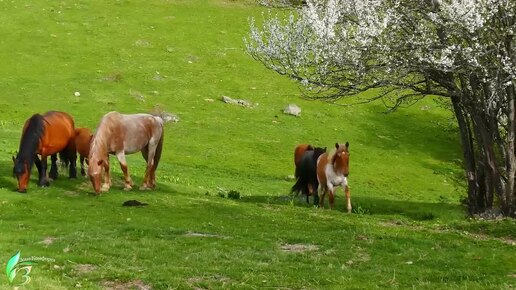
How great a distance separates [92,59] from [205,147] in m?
16.3

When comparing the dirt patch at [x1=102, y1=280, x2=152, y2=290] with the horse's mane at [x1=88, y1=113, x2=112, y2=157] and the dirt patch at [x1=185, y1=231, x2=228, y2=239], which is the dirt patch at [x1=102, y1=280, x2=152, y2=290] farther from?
the horse's mane at [x1=88, y1=113, x2=112, y2=157]

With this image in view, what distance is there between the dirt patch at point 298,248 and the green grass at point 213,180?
12 cm

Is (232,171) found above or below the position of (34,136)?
below

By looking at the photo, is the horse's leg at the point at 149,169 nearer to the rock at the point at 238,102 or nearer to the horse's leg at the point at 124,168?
the horse's leg at the point at 124,168

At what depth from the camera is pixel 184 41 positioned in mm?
56250

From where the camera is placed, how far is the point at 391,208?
2634cm

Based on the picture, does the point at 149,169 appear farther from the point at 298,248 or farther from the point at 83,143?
the point at 298,248

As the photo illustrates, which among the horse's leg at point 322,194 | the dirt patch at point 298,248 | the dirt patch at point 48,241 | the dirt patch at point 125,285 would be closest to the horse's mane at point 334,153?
the horse's leg at point 322,194

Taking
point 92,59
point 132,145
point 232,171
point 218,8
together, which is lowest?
point 232,171

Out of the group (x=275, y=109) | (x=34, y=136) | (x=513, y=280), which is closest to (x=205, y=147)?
(x=275, y=109)

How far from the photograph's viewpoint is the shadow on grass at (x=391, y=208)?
78.8ft

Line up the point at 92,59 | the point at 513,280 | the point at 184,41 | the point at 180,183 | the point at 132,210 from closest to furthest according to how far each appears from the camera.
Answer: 1. the point at 513,280
2. the point at 132,210
3. the point at 180,183
4. the point at 92,59
5. the point at 184,41

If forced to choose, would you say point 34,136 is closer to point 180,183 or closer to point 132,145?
point 132,145

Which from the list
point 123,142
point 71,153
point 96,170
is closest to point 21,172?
point 96,170
